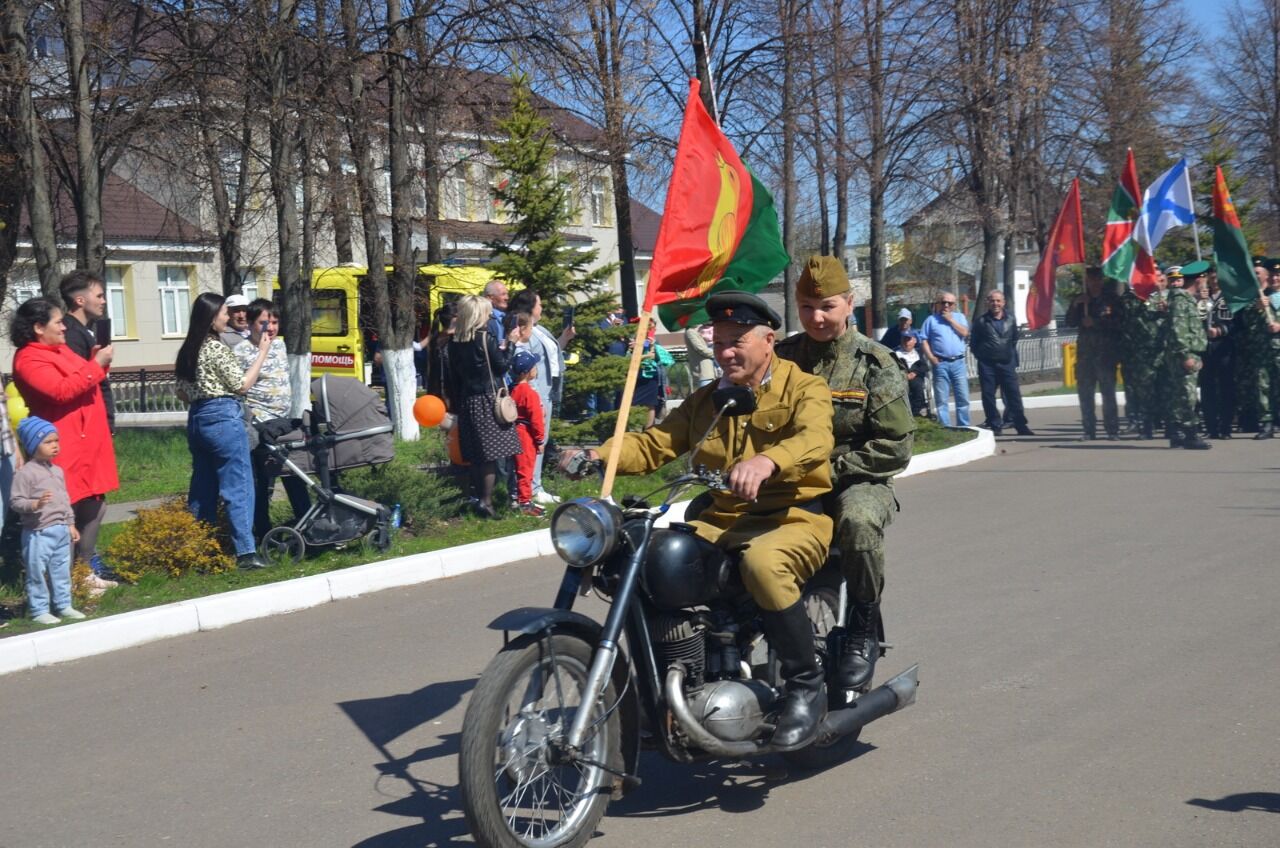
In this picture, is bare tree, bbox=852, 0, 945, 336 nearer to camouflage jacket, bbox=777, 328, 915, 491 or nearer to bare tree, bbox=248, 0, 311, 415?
bare tree, bbox=248, 0, 311, 415

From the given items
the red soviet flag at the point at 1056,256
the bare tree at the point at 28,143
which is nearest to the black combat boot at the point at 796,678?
the bare tree at the point at 28,143

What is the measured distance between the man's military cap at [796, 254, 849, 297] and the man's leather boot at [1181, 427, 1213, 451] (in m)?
11.3

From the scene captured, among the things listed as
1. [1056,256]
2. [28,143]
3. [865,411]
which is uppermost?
[28,143]

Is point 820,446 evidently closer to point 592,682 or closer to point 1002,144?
point 592,682

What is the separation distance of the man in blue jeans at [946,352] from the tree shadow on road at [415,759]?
11.4m

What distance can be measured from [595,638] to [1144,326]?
13334 mm

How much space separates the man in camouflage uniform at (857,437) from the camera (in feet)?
16.5

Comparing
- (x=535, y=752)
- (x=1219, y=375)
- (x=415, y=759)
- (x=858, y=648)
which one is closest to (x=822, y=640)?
(x=858, y=648)

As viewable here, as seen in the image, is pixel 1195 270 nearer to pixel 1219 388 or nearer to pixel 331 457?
pixel 1219 388

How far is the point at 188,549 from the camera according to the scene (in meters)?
8.82

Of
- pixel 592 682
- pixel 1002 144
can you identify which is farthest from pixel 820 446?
pixel 1002 144

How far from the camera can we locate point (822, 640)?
516 centimetres

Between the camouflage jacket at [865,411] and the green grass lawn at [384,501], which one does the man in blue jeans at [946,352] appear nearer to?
the green grass lawn at [384,501]

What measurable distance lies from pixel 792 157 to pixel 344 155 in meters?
10.4
